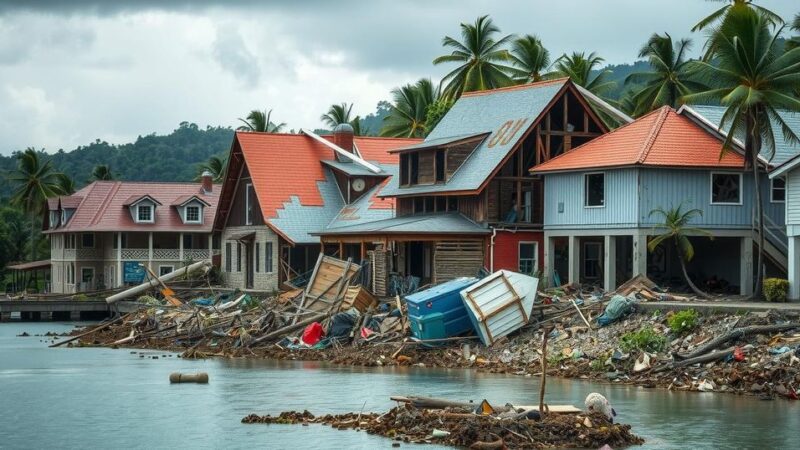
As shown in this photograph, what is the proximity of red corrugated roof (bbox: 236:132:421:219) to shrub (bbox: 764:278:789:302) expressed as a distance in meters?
24.6

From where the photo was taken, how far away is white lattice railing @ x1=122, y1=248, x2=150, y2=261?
8381 cm

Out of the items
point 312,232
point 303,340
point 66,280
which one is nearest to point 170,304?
point 312,232

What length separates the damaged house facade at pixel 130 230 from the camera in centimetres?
8388

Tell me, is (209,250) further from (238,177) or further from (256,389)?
(256,389)

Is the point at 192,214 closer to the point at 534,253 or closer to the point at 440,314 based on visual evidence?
the point at 534,253

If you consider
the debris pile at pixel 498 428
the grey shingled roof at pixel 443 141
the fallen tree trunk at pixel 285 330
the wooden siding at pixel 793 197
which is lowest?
the debris pile at pixel 498 428

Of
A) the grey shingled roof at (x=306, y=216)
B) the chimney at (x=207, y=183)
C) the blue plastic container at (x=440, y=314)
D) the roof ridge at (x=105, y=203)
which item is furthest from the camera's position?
the chimney at (x=207, y=183)

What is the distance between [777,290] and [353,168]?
28.3m

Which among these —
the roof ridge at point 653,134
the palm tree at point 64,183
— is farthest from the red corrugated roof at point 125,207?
the roof ridge at point 653,134

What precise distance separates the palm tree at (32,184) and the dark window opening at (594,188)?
60.4m

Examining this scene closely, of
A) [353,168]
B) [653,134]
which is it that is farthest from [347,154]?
[653,134]

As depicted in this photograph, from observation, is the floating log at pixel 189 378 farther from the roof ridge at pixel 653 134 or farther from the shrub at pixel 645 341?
the roof ridge at pixel 653 134

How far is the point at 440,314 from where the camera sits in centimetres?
4391

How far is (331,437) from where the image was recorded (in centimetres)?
2908
